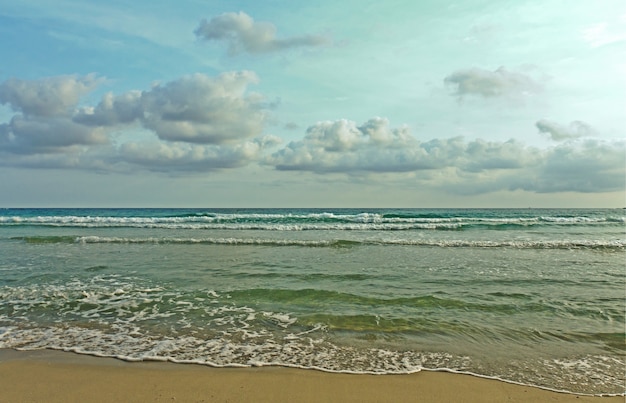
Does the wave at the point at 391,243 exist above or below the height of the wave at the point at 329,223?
below

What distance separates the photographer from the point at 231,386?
15.5 ft

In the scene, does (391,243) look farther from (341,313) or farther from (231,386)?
(231,386)

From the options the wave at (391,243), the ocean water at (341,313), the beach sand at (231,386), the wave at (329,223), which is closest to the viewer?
the beach sand at (231,386)

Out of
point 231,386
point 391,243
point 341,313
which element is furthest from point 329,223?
point 231,386

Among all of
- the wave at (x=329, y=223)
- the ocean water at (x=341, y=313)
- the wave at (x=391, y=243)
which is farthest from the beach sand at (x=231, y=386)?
the wave at (x=329, y=223)

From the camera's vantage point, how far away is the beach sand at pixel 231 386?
177 inches

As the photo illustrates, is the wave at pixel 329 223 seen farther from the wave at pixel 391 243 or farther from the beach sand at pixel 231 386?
the beach sand at pixel 231 386

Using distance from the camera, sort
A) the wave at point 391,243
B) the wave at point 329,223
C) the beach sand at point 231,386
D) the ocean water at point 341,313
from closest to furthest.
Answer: the beach sand at point 231,386 < the ocean water at point 341,313 < the wave at point 391,243 < the wave at point 329,223

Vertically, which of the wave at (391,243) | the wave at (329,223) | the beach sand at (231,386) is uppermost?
the wave at (329,223)

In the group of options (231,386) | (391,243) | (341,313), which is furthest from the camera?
(391,243)

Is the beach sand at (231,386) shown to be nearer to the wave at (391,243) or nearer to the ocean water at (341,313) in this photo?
the ocean water at (341,313)

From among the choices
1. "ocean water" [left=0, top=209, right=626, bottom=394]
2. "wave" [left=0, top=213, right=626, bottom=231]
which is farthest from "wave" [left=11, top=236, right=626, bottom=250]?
"wave" [left=0, top=213, right=626, bottom=231]

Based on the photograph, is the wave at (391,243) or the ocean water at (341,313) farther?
the wave at (391,243)

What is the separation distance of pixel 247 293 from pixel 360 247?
10.4 m
